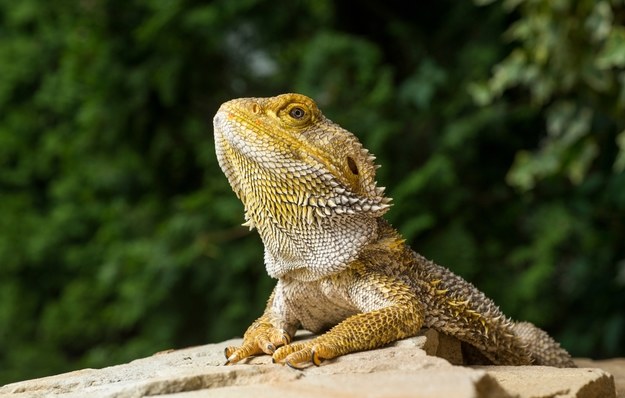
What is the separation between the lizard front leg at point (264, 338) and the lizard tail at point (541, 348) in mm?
888

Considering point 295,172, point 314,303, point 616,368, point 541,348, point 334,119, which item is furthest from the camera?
point 334,119

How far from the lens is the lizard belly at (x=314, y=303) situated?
2.90m

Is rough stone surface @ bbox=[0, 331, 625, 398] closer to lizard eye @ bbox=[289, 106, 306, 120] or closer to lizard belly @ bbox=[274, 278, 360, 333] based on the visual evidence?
lizard belly @ bbox=[274, 278, 360, 333]

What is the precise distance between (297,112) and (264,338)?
0.74 m

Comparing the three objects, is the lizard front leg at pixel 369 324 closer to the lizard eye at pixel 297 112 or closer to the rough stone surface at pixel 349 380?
the rough stone surface at pixel 349 380

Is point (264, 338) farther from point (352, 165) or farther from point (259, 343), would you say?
point (352, 165)

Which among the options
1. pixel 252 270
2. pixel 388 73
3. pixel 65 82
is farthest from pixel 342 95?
pixel 65 82

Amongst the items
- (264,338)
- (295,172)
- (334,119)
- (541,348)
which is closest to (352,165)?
(295,172)

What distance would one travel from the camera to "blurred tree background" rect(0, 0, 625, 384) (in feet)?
15.5

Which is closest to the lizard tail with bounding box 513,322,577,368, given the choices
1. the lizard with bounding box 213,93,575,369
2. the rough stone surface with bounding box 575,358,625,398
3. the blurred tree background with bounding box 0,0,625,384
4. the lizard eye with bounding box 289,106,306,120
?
the rough stone surface with bounding box 575,358,625,398

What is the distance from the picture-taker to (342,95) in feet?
17.0

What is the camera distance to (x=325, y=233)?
279cm

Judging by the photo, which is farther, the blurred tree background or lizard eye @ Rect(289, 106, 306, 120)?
the blurred tree background

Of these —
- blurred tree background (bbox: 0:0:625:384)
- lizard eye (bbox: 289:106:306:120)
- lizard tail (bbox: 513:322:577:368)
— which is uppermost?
blurred tree background (bbox: 0:0:625:384)
